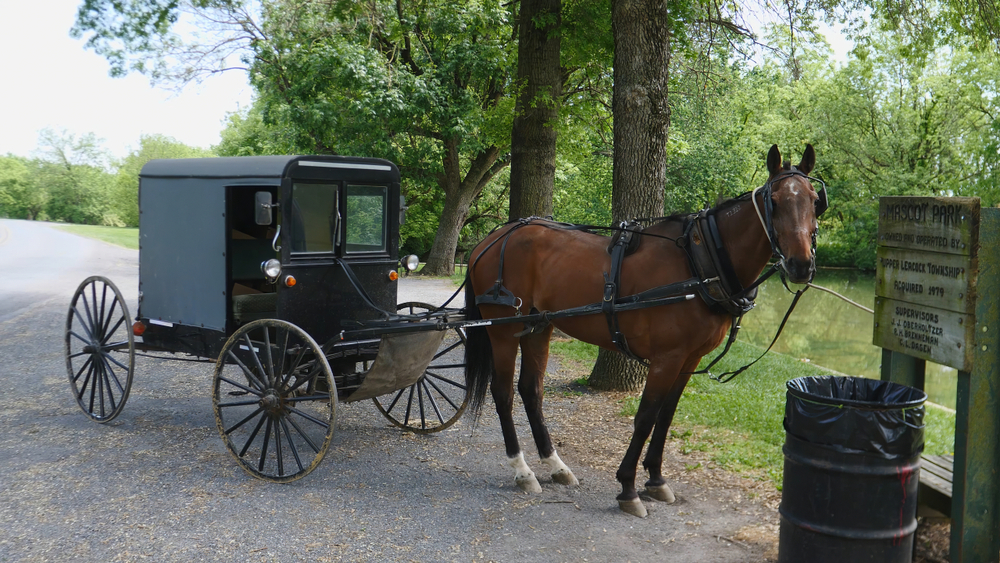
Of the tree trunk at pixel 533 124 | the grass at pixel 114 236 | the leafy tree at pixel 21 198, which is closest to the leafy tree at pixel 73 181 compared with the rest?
the leafy tree at pixel 21 198

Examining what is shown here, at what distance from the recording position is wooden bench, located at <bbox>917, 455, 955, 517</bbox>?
417cm

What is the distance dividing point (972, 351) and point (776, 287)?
2555cm

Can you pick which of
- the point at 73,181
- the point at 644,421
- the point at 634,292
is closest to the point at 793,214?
the point at 634,292

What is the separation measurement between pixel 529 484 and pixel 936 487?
267cm

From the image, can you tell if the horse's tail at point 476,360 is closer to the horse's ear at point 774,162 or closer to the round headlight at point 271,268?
the round headlight at point 271,268

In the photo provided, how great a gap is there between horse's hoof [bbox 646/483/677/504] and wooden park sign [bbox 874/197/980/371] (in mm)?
1826

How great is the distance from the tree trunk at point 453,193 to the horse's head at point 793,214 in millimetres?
19701

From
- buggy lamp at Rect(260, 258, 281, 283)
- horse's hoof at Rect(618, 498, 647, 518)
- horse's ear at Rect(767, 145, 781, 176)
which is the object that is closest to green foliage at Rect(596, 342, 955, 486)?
horse's hoof at Rect(618, 498, 647, 518)

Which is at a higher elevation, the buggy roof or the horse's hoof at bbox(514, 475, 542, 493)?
the buggy roof

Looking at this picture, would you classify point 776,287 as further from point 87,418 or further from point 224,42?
point 87,418

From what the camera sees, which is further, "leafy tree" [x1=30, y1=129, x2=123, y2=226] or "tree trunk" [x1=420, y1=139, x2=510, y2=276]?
"leafy tree" [x1=30, y1=129, x2=123, y2=226]

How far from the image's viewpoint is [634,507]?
512cm

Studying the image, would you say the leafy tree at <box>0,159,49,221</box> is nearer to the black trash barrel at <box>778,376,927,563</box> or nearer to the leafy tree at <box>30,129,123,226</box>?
the leafy tree at <box>30,129,123,226</box>

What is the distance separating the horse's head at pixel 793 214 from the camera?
4.23 metres
